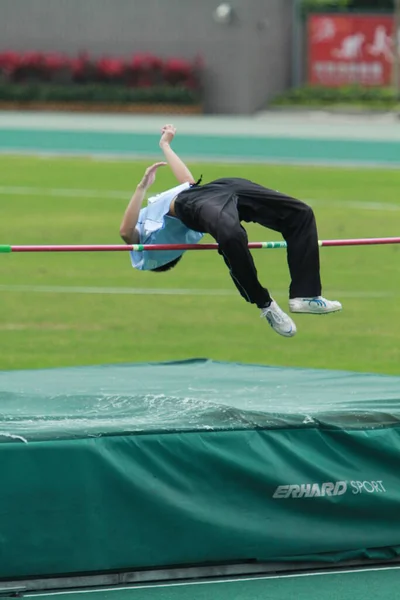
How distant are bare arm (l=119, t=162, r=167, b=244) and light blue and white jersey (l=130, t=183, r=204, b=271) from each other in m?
0.05

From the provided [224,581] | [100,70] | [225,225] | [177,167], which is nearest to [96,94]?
[100,70]

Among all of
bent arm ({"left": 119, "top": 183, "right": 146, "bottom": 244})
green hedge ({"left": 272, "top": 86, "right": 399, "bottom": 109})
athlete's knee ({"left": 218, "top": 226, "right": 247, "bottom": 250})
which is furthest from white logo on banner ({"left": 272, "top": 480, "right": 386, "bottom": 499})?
green hedge ({"left": 272, "top": 86, "right": 399, "bottom": 109})

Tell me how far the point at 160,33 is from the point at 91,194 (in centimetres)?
1123

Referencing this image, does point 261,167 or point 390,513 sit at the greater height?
point 390,513

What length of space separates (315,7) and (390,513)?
2853cm

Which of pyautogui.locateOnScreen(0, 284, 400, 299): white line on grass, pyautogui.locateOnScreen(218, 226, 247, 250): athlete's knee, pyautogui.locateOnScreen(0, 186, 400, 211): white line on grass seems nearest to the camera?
pyautogui.locateOnScreen(218, 226, 247, 250): athlete's knee

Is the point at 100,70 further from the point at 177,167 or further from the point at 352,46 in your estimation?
the point at 177,167

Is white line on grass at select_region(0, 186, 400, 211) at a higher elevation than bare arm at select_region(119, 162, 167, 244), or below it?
below

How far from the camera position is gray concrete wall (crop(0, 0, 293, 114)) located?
29.9m

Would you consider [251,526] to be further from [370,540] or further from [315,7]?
Answer: [315,7]

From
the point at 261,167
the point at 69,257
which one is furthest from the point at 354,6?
the point at 69,257

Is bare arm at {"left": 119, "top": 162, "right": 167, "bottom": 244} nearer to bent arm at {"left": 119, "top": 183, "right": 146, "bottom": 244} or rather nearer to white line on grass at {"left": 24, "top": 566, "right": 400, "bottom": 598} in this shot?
bent arm at {"left": 119, "top": 183, "right": 146, "bottom": 244}

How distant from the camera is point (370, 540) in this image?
21.9 ft

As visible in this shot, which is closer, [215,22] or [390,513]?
[390,513]
